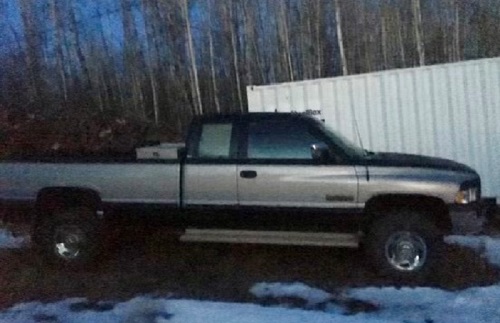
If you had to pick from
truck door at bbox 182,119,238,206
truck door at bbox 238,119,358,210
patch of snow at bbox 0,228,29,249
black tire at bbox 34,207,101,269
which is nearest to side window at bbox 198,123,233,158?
truck door at bbox 182,119,238,206

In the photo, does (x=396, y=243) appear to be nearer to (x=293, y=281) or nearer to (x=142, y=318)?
(x=293, y=281)

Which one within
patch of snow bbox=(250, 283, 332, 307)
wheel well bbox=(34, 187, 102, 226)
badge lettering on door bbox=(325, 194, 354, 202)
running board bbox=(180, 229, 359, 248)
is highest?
wheel well bbox=(34, 187, 102, 226)

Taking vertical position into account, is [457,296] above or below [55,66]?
below

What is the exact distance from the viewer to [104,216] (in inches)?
395

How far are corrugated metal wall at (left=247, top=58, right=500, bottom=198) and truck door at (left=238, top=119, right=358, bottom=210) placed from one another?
185 inches

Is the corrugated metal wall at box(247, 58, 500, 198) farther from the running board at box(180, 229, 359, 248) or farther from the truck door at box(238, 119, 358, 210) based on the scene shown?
the running board at box(180, 229, 359, 248)

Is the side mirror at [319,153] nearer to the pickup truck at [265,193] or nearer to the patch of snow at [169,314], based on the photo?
the pickup truck at [265,193]

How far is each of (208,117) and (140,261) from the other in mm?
1965

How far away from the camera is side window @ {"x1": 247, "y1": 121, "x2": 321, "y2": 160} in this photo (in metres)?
9.77

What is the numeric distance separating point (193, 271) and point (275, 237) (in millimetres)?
1079

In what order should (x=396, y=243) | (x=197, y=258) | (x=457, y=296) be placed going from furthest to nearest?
(x=197, y=258) < (x=396, y=243) < (x=457, y=296)

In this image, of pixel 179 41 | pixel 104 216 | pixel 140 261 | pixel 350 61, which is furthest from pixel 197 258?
pixel 350 61

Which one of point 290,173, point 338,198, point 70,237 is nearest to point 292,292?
point 338,198

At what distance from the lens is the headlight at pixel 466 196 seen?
926 cm
